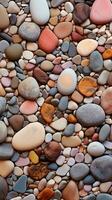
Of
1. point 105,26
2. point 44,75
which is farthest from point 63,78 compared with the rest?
point 105,26

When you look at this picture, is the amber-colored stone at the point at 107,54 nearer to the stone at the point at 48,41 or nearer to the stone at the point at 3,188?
the stone at the point at 48,41

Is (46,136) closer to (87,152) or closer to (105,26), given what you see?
(87,152)

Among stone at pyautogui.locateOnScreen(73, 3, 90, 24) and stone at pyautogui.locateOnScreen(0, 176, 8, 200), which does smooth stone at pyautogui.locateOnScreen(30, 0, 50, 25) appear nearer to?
stone at pyautogui.locateOnScreen(73, 3, 90, 24)

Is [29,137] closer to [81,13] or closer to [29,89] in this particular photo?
[29,89]

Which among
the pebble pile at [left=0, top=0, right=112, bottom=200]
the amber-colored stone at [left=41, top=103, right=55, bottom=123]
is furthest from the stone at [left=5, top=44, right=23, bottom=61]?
the amber-colored stone at [left=41, top=103, right=55, bottom=123]

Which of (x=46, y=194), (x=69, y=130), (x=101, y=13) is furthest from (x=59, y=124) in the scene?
(x=101, y=13)

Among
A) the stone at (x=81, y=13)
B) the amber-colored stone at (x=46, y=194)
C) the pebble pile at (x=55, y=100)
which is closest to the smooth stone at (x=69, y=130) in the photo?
the pebble pile at (x=55, y=100)
